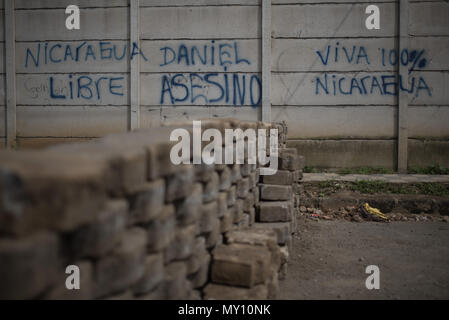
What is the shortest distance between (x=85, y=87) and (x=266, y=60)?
352 centimetres

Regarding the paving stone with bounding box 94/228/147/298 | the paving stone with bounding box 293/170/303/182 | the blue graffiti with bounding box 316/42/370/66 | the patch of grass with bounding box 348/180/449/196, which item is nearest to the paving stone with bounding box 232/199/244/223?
the paving stone with bounding box 94/228/147/298

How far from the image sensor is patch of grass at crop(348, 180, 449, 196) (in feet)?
20.2

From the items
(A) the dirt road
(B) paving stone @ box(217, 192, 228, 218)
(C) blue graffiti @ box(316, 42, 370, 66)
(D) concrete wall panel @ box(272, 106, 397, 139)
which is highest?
(C) blue graffiti @ box(316, 42, 370, 66)

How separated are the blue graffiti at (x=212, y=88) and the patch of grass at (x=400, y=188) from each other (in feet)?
8.36

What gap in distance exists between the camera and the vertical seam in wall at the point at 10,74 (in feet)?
26.7

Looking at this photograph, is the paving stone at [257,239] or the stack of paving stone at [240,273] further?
the paving stone at [257,239]

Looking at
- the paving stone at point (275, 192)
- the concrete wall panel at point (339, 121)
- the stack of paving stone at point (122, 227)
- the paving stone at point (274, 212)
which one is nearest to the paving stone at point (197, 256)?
the stack of paving stone at point (122, 227)

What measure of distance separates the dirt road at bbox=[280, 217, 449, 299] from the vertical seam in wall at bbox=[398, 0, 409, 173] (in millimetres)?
2479

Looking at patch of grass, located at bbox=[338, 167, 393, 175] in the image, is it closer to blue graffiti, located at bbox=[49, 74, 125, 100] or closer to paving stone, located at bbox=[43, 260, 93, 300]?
blue graffiti, located at bbox=[49, 74, 125, 100]

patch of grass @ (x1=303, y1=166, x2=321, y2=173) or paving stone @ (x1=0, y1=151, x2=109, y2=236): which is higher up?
paving stone @ (x1=0, y1=151, x2=109, y2=236)

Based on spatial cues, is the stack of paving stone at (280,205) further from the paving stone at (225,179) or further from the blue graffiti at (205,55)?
the blue graffiti at (205,55)

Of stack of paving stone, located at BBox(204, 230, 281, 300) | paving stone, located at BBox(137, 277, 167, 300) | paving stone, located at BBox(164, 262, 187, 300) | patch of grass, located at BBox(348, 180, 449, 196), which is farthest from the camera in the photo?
patch of grass, located at BBox(348, 180, 449, 196)

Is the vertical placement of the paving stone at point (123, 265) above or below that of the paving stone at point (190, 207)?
below
